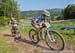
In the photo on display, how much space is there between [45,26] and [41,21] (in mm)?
556

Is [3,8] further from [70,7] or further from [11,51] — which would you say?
[70,7]

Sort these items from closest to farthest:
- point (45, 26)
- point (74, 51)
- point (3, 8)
→ point (74, 51) < point (45, 26) < point (3, 8)

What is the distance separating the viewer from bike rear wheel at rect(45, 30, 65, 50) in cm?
849

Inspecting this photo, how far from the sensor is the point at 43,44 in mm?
9781

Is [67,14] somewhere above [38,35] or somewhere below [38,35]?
below

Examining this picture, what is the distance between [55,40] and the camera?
8789mm

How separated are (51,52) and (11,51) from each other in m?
1.40

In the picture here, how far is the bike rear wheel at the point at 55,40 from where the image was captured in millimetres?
8489

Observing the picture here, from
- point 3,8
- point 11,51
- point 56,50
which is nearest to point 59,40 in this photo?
point 56,50

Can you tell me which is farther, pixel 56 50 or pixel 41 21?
pixel 41 21

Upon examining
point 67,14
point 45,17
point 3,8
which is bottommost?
point 67,14

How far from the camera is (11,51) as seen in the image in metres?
8.34

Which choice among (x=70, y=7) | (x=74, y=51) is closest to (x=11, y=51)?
(x=74, y=51)

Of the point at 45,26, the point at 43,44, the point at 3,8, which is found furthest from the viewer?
the point at 3,8
